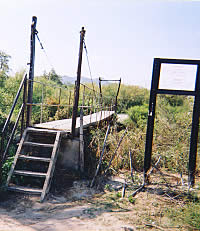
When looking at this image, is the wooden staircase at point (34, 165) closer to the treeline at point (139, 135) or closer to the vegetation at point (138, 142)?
the vegetation at point (138, 142)

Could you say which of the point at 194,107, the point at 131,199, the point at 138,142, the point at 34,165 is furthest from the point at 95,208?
the point at 138,142

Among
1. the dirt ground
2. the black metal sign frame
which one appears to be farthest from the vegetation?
the black metal sign frame

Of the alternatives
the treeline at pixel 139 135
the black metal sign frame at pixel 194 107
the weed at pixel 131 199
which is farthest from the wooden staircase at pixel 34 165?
the black metal sign frame at pixel 194 107

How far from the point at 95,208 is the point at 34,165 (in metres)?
2.33

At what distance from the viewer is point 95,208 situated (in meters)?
4.66

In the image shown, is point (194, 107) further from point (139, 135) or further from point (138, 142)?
point (139, 135)

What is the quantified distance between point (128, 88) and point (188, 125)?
1377cm

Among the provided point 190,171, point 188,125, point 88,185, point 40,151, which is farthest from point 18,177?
point 188,125

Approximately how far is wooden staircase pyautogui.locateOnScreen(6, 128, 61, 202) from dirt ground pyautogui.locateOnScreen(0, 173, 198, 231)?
25 centimetres

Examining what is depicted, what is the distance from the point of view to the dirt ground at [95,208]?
3918mm

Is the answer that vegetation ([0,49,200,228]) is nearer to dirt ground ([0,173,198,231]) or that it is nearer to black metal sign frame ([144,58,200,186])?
dirt ground ([0,173,198,231])

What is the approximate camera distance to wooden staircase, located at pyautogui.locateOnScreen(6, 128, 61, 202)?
5.42m

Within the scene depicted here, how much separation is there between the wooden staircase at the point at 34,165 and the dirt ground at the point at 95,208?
250mm

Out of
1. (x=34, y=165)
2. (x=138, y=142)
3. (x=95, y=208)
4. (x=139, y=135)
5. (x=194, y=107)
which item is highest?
(x=194, y=107)
